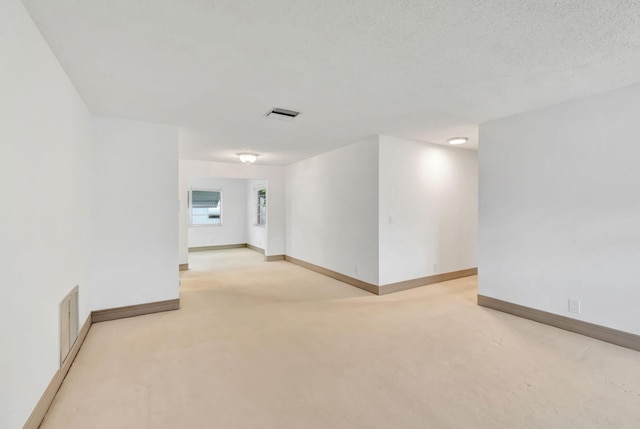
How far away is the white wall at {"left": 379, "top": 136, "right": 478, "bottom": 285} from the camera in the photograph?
4566 mm

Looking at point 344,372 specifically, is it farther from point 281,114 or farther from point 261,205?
point 261,205

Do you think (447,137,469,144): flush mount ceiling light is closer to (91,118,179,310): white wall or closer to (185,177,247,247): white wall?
(91,118,179,310): white wall

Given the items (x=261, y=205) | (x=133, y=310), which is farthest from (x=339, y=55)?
(x=261, y=205)

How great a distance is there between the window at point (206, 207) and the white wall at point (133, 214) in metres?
5.57

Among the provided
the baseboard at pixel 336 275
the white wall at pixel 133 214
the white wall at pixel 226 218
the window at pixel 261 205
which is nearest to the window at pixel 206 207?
the white wall at pixel 226 218

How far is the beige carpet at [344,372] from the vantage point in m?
1.84

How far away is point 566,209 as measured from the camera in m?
3.11

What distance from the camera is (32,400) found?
1703 mm

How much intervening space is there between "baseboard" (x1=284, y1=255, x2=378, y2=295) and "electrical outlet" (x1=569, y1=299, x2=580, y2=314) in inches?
88.2

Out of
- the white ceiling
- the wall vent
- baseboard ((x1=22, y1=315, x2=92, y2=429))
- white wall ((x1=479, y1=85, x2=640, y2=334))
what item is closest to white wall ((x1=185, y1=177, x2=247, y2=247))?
the white ceiling

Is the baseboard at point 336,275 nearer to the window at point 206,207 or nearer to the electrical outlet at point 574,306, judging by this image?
the electrical outlet at point 574,306

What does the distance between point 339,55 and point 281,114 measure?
→ 4.81ft

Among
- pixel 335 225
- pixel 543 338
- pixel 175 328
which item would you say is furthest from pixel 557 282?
pixel 175 328

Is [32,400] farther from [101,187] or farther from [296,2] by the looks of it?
[296,2]
